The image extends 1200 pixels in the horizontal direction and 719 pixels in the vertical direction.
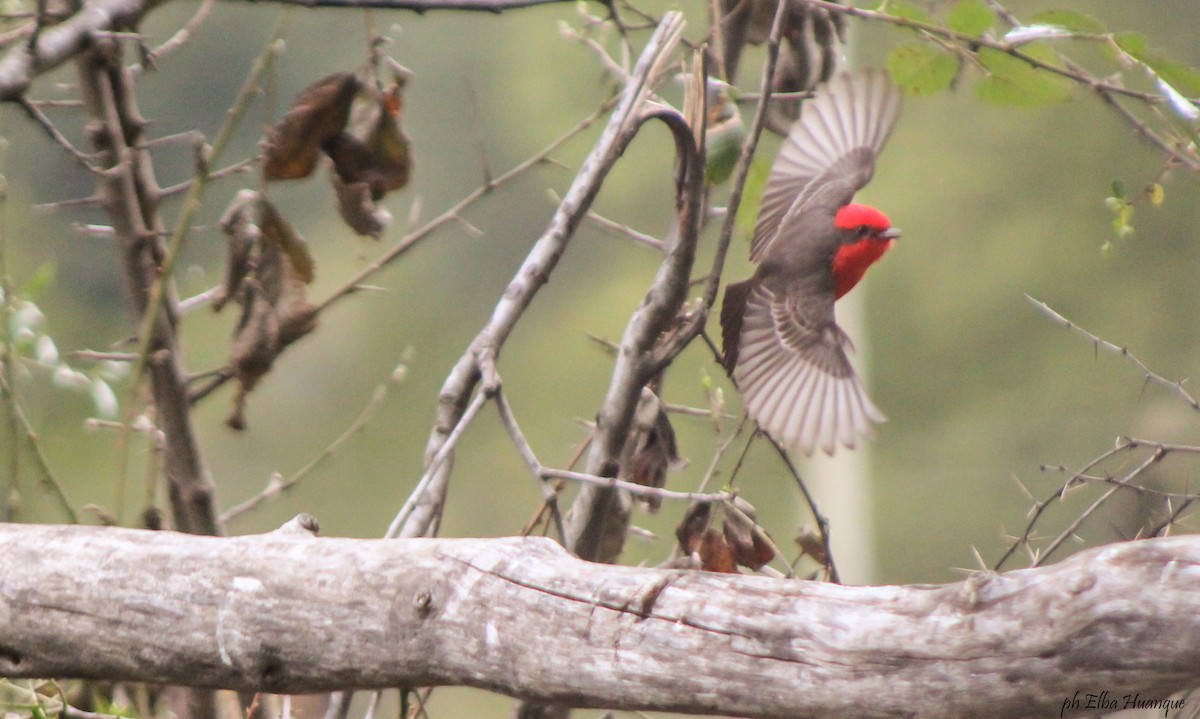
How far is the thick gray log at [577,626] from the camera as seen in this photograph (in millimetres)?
693

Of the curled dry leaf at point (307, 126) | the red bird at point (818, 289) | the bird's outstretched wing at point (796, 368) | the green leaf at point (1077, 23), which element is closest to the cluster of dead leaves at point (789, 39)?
the red bird at point (818, 289)

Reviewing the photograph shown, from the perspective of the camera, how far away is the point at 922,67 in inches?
52.7

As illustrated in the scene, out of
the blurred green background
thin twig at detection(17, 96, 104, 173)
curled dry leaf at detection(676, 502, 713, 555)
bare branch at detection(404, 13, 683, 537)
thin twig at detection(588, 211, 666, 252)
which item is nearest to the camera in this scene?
thin twig at detection(17, 96, 104, 173)

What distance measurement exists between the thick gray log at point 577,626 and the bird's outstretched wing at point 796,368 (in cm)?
73

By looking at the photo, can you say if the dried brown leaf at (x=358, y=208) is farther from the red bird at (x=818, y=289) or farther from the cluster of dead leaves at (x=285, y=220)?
the red bird at (x=818, y=289)

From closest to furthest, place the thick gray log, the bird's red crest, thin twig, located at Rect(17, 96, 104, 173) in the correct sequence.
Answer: the thick gray log < thin twig, located at Rect(17, 96, 104, 173) < the bird's red crest

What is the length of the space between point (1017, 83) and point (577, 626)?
2.69 feet

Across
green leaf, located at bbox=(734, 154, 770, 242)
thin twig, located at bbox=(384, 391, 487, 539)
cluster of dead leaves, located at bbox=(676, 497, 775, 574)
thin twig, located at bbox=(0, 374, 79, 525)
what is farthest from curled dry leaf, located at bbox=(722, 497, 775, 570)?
thin twig, located at bbox=(0, 374, 79, 525)

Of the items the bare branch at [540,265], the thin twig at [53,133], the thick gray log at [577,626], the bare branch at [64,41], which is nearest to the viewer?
the thick gray log at [577,626]

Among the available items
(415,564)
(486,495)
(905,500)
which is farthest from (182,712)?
(905,500)

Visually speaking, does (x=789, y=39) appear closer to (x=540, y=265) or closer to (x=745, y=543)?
(x=540, y=265)

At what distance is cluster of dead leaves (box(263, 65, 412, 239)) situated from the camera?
1.24m

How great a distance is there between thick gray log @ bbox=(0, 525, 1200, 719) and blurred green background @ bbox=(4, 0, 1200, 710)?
7.81ft

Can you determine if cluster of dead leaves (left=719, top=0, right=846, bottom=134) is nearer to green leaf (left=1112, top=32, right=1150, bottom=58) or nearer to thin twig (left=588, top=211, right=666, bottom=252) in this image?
thin twig (left=588, top=211, right=666, bottom=252)
